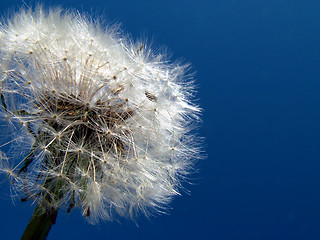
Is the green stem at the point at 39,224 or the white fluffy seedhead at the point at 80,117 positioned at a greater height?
the white fluffy seedhead at the point at 80,117

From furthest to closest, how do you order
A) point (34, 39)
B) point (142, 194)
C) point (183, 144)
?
point (183, 144), point (142, 194), point (34, 39)

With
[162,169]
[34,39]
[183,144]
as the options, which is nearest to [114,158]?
[162,169]

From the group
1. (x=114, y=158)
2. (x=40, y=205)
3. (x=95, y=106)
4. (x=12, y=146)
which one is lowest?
(x=40, y=205)

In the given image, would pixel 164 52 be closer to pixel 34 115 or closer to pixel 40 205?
pixel 34 115

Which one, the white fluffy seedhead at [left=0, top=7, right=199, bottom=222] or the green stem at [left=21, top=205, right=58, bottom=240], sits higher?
the white fluffy seedhead at [left=0, top=7, right=199, bottom=222]
